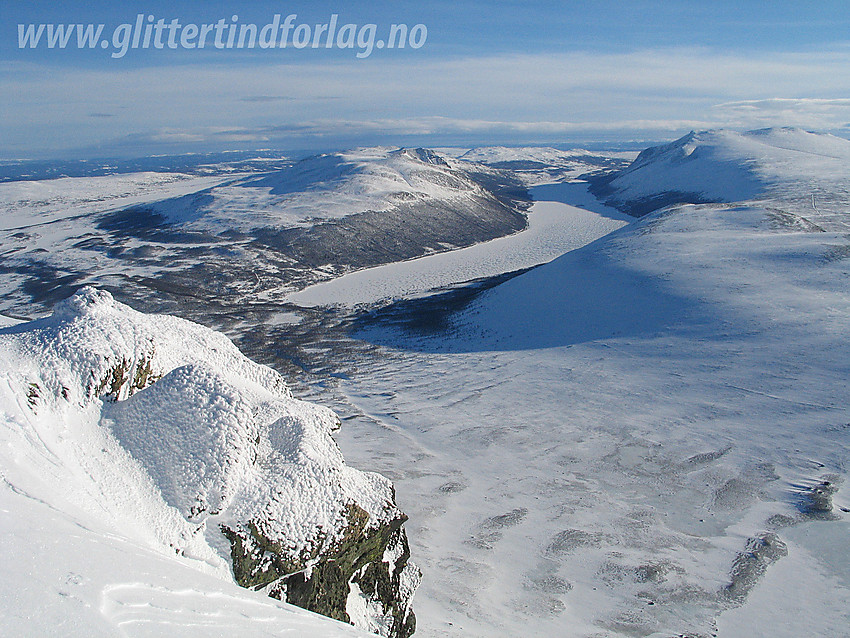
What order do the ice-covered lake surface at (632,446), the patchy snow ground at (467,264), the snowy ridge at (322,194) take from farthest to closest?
the snowy ridge at (322,194)
the patchy snow ground at (467,264)
the ice-covered lake surface at (632,446)

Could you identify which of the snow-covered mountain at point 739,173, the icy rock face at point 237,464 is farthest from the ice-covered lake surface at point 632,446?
the snow-covered mountain at point 739,173

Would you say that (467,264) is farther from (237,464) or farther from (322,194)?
(237,464)

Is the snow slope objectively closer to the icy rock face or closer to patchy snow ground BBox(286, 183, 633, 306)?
the icy rock face

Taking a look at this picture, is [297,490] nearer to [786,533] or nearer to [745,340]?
[786,533]

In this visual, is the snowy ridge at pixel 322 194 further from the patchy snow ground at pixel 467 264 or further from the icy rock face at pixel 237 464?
the icy rock face at pixel 237 464

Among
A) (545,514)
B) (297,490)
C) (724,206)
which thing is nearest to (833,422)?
(545,514)

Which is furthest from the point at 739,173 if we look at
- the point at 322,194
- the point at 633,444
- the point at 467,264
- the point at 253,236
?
the point at 633,444
